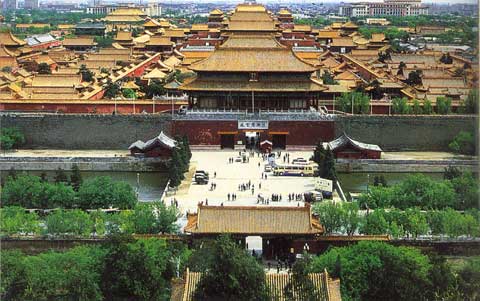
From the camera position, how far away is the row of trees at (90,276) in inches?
482

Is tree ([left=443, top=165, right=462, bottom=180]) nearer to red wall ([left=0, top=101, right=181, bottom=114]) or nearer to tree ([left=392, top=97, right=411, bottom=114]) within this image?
tree ([left=392, top=97, right=411, bottom=114])

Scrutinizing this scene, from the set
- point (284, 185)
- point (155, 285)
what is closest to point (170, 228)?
point (155, 285)

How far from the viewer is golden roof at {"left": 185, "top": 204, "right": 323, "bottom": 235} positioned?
15.2m

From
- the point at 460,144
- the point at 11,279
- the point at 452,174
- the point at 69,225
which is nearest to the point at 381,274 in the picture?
the point at 11,279

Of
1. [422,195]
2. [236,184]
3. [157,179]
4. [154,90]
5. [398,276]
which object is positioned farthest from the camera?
[154,90]

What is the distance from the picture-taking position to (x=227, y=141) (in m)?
26.8

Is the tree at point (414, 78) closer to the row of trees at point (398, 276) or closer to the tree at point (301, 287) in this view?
the row of trees at point (398, 276)

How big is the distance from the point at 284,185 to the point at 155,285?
9435mm

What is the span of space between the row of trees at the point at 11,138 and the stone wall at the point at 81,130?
24cm

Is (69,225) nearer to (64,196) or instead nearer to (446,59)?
(64,196)

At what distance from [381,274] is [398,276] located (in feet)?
0.81

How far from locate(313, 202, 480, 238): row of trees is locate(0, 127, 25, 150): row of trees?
12.8 metres

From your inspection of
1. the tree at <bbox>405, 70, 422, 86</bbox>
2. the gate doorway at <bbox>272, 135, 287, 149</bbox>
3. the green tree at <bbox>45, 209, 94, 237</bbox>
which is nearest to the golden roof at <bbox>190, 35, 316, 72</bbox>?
the gate doorway at <bbox>272, 135, 287, 149</bbox>

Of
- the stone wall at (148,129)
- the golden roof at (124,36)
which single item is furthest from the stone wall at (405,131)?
the golden roof at (124,36)
